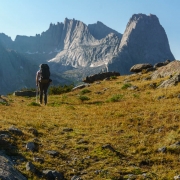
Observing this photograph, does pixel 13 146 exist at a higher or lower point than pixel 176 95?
lower

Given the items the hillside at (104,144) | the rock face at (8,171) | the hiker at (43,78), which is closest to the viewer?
the rock face at (8,171)

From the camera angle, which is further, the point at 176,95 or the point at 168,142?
the point at 176,95

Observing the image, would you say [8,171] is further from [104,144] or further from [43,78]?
[43,78]

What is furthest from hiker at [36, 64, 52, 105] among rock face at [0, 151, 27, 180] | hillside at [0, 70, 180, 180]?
rock face at [0, 151, 27, 180]

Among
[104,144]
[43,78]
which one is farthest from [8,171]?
[43,78]

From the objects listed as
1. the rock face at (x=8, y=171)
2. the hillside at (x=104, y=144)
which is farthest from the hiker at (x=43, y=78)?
the rock face at (x=8, y=171)

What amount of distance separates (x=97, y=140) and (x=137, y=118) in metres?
3.68

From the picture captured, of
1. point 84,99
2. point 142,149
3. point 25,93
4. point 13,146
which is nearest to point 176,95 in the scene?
point 84,99

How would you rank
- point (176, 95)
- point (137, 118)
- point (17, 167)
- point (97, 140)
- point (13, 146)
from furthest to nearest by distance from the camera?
point (176, 95) < point (137, 118) < point (97, 140) < point (13, 146) < point (17, 167)

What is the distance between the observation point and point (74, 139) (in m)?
10.6

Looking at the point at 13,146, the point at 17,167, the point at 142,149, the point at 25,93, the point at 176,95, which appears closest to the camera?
the point at 17,167

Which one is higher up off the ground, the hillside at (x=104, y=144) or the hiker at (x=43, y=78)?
the hiker at (x=43, y=78)

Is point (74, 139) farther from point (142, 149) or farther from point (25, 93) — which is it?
point (25, 93)

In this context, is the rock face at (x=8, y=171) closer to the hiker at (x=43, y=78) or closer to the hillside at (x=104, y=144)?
the hillside at (x=104, y=144)
